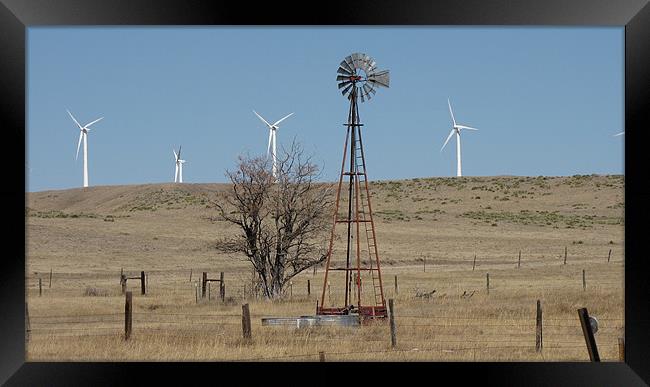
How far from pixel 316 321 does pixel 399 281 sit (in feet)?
48.1

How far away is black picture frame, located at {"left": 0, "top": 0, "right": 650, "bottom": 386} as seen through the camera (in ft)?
23.1

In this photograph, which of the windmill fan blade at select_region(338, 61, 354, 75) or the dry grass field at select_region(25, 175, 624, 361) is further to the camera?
the windmill fan blade at select_region(338, 61, 354, 75)

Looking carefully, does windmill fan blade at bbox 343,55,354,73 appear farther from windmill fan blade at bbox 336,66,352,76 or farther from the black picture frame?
the black picture frame

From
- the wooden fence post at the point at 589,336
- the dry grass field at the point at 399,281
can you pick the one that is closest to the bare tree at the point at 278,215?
the dry grass field at the point at 399,281

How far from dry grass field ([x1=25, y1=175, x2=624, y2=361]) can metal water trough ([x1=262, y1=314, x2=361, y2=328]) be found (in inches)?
11.6

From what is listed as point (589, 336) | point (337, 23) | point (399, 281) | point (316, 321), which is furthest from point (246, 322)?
point (399, 281)

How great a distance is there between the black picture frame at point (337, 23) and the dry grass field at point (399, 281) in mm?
731

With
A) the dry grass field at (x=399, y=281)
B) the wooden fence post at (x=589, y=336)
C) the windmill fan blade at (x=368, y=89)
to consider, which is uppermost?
the windmill fan blade at (x=368, y=89)

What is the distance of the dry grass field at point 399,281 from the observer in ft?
44.4

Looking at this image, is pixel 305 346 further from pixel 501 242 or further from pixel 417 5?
pixel 501 242

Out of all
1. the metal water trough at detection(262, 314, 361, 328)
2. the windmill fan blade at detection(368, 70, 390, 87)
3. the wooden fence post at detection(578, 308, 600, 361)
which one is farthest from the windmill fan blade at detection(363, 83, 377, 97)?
the wooden fence post at detection(578, 308, 600, 361)

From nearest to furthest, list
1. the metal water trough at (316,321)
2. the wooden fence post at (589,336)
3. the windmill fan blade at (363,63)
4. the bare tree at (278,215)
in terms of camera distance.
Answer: the wooden fence post at (589,336) < the metal water trough at (316,321) < the windmill fan blade at (363,63) < the bare tree at (278,215)

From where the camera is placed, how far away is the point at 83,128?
49.4 metres

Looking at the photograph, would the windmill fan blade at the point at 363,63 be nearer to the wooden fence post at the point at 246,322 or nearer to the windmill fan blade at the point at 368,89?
the windmill fan blade at the point at 368,89
